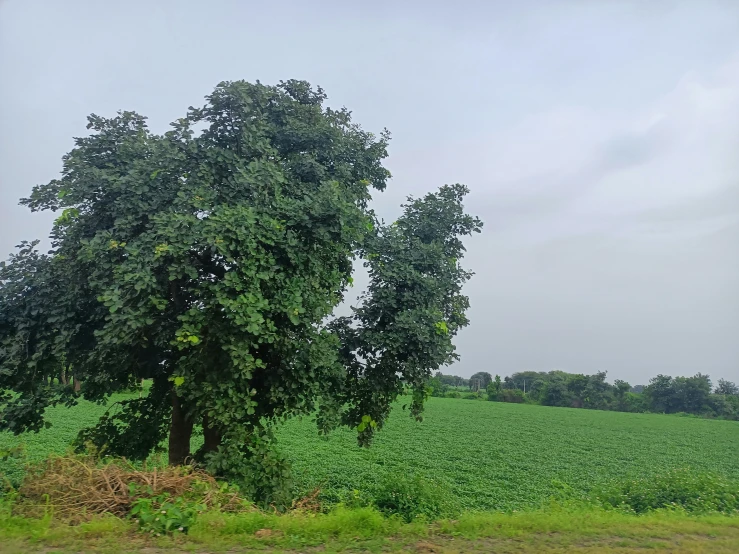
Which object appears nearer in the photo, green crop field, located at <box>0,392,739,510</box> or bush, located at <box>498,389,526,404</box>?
green crop field, located at <box>0,392,739,510</box>

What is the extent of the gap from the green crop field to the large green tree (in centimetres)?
141

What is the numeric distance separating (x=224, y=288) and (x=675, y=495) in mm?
9363

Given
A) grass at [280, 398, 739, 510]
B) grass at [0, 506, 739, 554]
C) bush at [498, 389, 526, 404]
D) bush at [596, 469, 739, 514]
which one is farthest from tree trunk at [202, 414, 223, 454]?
bush at [498, 389, 526, 404]

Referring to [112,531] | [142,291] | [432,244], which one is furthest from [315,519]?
[432,244]

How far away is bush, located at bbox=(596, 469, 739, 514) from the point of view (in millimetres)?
8914

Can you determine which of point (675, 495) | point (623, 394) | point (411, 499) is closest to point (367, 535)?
point (411, 499)

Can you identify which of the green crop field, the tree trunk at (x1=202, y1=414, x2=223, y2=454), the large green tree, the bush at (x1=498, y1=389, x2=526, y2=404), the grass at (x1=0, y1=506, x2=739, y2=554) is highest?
the large green tree

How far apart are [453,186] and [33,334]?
23.4 ft

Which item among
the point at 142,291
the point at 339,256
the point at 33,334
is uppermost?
the point at 339,256

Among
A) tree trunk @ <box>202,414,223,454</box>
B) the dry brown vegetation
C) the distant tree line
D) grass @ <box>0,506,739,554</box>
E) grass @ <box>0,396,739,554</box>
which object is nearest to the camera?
grass @ <box>0,506,739,554</box>

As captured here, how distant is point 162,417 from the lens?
28.5 feet

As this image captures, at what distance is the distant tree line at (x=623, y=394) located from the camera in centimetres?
6938

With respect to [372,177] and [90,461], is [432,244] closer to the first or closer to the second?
[372,177]

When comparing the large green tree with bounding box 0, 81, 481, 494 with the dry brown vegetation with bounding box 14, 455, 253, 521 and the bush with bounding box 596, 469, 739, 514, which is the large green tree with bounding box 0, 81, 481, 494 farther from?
the bush with bounding box 596, 469, 739, 514
